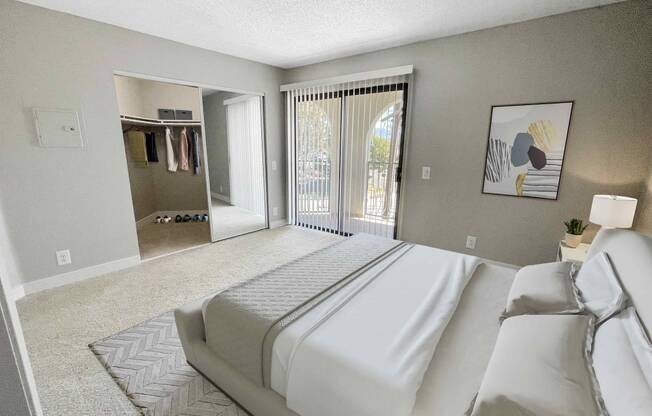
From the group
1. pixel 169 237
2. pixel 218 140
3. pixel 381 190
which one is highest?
pixel 218 140

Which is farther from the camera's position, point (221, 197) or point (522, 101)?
point (221, 197)

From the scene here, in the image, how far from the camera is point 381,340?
1.15 m

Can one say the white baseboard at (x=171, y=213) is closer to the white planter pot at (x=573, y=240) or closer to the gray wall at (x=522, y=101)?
the gray wall at (x=522, y=101)

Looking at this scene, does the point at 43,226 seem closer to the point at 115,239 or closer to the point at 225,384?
the point at 115,239

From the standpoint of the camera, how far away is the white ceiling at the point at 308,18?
91.0 inches

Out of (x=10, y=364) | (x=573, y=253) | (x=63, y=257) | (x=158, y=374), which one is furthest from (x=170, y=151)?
(x=573, y=253)

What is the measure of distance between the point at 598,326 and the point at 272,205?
4.13m

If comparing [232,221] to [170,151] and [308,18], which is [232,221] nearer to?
[170,151]

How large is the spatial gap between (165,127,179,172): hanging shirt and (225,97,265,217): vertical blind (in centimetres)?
97

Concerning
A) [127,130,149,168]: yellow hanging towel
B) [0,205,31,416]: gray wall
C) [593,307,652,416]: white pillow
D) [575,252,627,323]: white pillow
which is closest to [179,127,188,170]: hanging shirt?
[127,130,149,168]: yellow hanging towel

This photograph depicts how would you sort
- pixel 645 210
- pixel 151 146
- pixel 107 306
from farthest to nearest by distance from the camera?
pixel 151 146, pixel 107 306, pixel 645 210

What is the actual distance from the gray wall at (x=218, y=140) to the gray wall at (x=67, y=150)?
2.14 m

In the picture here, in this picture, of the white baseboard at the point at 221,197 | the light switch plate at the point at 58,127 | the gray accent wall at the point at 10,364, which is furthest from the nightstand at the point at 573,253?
the white baseboard at the point at 221,197

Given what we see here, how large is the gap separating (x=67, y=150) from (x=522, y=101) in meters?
4.41
